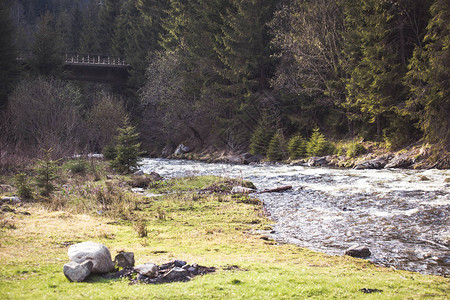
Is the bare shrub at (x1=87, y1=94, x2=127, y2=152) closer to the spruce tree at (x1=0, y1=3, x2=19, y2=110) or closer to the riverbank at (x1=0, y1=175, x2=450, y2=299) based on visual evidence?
the spruce tree at (x1=0, y1=3, x2=19, y2=110)

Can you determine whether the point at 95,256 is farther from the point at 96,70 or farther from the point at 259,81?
the point at 96,70

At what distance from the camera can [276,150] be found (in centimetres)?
3825

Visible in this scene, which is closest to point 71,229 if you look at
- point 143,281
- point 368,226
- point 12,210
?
point 12,210

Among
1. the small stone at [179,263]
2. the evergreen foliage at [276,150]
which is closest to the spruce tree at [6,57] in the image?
the evergreen foliage at [276,150]

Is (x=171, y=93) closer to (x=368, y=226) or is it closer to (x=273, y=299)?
(x=368, y=226)

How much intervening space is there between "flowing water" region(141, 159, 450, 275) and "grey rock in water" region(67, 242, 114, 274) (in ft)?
18.5

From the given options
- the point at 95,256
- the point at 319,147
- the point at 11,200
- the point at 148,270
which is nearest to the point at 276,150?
the point at 319,147

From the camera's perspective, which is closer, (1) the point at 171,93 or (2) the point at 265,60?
(2) the point at 265,60

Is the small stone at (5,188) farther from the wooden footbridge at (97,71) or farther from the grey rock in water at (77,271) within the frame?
the wooden footbridge at (97,71)

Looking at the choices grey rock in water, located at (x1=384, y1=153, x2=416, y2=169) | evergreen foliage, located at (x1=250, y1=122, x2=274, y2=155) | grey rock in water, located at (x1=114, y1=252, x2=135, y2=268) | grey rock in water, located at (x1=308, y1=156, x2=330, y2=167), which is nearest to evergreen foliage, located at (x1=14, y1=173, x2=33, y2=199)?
grey rock in water, located at (x1=114, y1=252, x2=135, y2=268)

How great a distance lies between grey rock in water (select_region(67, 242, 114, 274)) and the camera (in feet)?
23.4

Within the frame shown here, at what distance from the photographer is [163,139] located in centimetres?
5916

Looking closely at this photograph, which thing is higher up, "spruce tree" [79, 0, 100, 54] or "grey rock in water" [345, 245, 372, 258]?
"spruce tree" [79, 0, 100, 54]

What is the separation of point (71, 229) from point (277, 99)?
35548 mm
